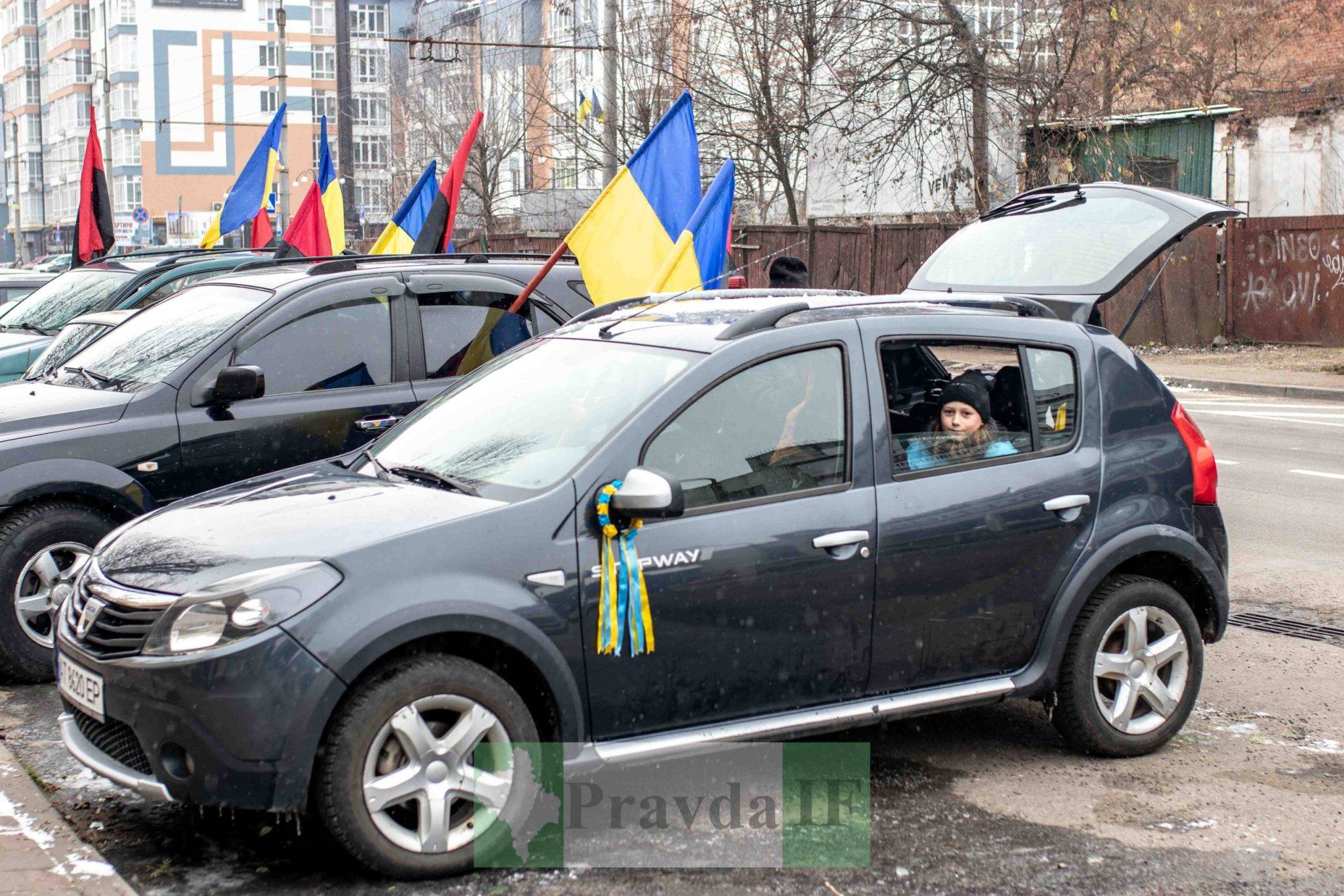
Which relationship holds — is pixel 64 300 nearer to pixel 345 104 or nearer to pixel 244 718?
pixel 244 718

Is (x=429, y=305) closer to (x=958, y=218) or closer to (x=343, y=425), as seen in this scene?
(x=343, y=425)

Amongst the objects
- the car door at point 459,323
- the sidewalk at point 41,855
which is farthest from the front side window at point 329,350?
the sidewalk at point 41,855

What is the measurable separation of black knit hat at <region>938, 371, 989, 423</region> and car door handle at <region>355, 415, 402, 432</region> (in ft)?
9.28

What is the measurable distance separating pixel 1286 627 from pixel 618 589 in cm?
430

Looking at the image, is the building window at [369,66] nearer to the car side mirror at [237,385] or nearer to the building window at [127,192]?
the building window at [127,192]

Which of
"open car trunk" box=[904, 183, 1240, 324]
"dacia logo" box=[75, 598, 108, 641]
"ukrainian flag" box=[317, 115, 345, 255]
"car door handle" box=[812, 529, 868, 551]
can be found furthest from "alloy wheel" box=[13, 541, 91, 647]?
"ukrainian flag" box=[317, 115, 345, 255]

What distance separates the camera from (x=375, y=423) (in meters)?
6.77

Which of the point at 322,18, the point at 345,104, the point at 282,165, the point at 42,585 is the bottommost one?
the point at 42,585

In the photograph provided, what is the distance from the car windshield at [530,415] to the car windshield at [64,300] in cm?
853

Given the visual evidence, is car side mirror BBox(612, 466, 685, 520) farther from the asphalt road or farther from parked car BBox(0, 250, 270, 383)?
parked car BBox(0, 250, 270, 383)

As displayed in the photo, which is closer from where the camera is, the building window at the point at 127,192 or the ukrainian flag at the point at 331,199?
the ukrainian flag at the point at 331,199

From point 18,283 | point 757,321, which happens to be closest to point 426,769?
point 757,321

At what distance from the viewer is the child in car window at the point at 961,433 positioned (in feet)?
15.7

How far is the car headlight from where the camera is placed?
377 cm
